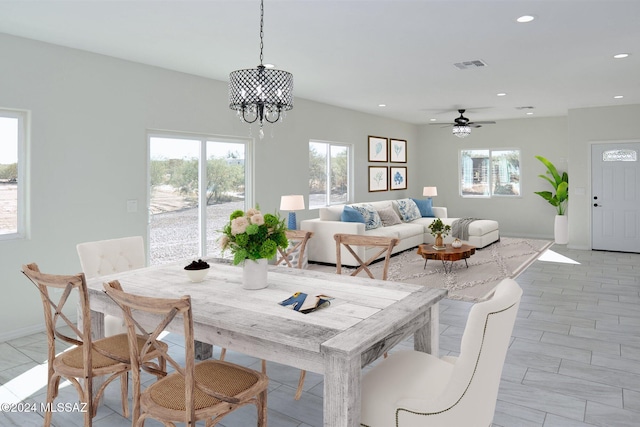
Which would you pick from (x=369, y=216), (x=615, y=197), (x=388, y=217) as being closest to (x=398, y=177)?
(x=388, y=217)

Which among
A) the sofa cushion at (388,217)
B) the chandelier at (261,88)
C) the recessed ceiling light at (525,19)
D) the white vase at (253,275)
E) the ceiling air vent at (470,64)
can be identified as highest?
the ceiling air vent at (470,64)

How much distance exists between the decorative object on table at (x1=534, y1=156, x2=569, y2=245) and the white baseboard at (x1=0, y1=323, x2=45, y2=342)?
8.68 m

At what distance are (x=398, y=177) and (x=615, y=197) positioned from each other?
4.07 meters

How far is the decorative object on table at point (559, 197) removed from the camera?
8812 millimetres

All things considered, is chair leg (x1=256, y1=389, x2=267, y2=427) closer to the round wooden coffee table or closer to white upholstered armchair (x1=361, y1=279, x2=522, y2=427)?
white upholstered armchair (x1=361, y1=279, x2=522, y2=427)

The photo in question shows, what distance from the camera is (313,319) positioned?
74.9 inches

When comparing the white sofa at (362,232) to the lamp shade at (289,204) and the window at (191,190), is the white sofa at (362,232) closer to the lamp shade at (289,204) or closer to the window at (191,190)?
the lamp shade at (289,204)

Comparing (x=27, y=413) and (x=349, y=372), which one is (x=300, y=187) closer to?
(x=27, y=413)

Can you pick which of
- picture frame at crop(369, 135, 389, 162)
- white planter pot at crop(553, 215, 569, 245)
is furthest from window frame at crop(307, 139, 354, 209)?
white planter pot at crop(553, 215, 569, 245)

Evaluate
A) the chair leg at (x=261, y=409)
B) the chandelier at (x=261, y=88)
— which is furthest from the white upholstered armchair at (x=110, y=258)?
the chandelier at (x=261, y=88)

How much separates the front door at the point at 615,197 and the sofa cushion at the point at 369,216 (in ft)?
12.9

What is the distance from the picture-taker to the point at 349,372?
161cm

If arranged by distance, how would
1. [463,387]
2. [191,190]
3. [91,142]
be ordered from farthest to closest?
[191,190] → [91,142] → [463,387]

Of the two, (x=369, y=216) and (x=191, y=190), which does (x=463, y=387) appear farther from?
(x=369, y=216)
